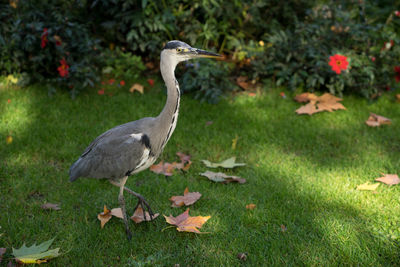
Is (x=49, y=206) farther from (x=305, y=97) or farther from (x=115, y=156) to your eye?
(x=305, y=97)

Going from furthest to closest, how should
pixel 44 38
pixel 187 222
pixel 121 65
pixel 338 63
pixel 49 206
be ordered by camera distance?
pixel 121 65 < pixel 338 63 < pixel 44 38 < pixel 49 206 < pixel 187 222

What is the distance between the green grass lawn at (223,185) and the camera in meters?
3.12

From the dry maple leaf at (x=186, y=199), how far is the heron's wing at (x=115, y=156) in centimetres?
69

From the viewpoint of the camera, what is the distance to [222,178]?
4.05 m

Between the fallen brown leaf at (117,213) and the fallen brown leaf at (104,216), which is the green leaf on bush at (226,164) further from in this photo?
the fallen brown leaf at (104,216)

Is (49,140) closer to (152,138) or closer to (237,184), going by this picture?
(152,138)

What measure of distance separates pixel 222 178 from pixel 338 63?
2.53 m

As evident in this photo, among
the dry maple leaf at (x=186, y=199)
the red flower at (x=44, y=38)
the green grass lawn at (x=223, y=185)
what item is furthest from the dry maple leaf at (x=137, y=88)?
the dry maple leaf at (x=186, y=199)

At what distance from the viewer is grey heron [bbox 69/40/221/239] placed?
316cm

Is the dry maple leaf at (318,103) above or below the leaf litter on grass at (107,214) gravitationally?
above

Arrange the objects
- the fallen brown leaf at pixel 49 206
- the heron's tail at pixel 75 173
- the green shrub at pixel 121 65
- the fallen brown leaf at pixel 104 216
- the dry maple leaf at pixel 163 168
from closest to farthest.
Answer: the heron's tail at pixel 75 173 < the fallen brown leaf at pixel 104 216 < the fallen brown leaf at pixel 49 206 < the dry maple leaf at pixel 163 168 < the green shrub at pixel 121 65

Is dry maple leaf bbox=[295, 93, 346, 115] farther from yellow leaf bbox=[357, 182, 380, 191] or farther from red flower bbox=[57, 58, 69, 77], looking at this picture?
red flower bbox=[57, 58, 69, 77]

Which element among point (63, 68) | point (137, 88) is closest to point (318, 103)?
point (137, 88)

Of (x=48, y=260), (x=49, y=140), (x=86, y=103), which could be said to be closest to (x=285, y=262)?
(x=48, y=260)
